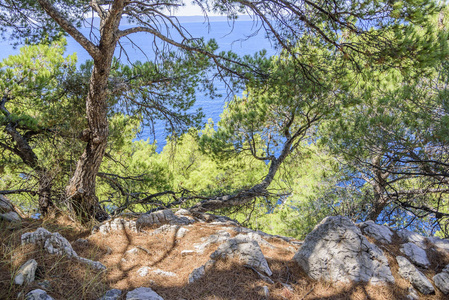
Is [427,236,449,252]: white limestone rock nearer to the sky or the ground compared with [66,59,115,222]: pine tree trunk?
nearer to the ground

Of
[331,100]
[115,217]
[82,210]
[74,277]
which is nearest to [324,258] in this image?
[74,277]

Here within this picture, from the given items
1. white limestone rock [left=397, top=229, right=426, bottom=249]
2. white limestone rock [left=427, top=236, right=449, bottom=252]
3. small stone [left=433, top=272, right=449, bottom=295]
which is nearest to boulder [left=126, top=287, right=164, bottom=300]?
small stone [left=433, top=272, right=449, bottom=295]

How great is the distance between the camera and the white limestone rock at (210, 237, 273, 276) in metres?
2.51

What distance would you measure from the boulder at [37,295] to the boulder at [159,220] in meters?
1.85

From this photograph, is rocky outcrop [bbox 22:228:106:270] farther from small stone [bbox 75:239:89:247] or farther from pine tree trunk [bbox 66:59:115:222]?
pine tree trunk [bbox 66:59:115:222]

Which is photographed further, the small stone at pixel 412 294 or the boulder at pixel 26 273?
the small stone at pixel 412 294

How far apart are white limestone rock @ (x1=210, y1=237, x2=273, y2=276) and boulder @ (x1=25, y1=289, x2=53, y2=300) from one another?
134 cm

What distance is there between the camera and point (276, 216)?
11.2 meters

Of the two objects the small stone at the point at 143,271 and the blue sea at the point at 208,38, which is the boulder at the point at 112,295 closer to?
the small stone at the point at 143,271

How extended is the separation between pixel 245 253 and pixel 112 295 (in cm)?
118

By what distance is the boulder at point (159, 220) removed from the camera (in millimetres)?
3670

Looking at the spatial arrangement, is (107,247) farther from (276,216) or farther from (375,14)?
(276,216)

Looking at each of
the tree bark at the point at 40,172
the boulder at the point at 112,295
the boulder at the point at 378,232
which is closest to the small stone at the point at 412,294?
the boulder at the point at 378,232

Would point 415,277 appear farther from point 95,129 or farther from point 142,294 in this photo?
point 95,129
